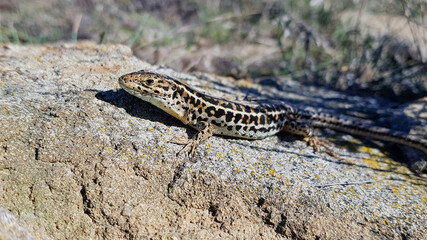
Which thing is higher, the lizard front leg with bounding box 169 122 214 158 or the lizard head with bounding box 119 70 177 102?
the lizard head with bounding box 119 70 177 102

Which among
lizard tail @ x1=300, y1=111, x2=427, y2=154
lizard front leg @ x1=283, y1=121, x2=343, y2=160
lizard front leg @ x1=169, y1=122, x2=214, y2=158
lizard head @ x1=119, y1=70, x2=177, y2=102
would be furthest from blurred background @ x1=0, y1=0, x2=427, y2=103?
lizard front leg @ x1=169, y1=122, x2=214, y2=158

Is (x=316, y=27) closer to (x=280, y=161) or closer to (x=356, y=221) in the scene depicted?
(x=280, y=161)

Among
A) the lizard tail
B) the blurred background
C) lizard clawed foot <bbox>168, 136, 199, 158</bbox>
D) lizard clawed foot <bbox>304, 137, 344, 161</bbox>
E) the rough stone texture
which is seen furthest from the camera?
the blurred background

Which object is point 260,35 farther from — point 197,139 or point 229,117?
point 197,139

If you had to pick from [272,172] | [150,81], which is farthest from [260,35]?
[272,172]

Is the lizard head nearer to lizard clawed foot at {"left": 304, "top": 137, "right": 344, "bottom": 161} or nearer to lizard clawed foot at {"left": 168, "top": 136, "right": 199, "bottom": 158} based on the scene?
lizard clawed foot at {"left": 168, "top": 136, "right": 199, "bottom": 158}

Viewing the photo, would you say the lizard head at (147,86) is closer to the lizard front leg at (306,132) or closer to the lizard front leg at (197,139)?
the lizard front leg at (197,139)

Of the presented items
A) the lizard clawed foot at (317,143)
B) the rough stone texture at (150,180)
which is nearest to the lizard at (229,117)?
the lizard clawed foot at (317,143)
